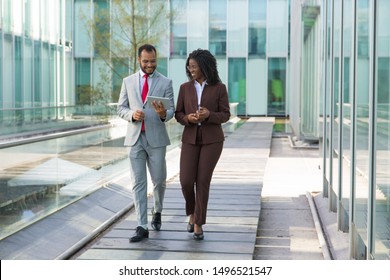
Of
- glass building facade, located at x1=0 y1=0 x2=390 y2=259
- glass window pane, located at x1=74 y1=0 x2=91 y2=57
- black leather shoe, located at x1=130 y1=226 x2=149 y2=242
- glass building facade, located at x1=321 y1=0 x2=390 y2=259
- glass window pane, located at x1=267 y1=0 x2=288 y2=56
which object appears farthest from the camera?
glass window pane, located at x1=267 y1=0 x2=288 y2=56

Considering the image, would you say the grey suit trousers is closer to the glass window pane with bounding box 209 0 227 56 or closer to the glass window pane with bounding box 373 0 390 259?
the glass window pane with bounding box 373 0 390 259

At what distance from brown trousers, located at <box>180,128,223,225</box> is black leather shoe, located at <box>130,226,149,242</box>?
0.48 metres

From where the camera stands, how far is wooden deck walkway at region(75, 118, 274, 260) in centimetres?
596

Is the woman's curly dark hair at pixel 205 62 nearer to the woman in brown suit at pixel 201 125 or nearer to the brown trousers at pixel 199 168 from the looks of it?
the woman in brown suit at pixel 201 125

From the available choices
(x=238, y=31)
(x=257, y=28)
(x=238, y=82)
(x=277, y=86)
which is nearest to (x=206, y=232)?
(x=277, y=86)

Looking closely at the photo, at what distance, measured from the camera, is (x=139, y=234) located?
6.39 metres

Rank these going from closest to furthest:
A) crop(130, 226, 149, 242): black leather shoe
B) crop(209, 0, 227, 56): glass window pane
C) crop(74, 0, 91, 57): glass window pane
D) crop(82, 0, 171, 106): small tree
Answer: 1. crop(130, 226, 149, 242): black leather shoe
2. crop(82, 0, 171, 106): small tree
3. crop(74, 0, 91, 57): glass window pane
4. crop(209, 0, 227, 56): glass window pane

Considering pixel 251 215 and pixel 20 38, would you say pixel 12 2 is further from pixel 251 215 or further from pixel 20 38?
pixel 251 215

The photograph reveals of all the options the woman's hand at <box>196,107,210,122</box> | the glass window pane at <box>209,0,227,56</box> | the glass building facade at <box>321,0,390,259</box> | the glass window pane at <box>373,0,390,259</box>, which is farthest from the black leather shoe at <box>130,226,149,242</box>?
the glass window pane at <box>209,0,227,56</box>

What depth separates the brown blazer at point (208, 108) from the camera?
623cm

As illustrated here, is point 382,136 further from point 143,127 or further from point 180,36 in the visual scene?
point 180,36

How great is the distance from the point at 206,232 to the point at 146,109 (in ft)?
4.42

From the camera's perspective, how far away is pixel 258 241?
6902 mm

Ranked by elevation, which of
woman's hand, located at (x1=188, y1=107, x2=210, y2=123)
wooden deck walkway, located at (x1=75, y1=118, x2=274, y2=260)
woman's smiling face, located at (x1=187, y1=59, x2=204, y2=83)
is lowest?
wooden deck walkway, located at (x1=75, y1=118, x2=274, y2=260)
